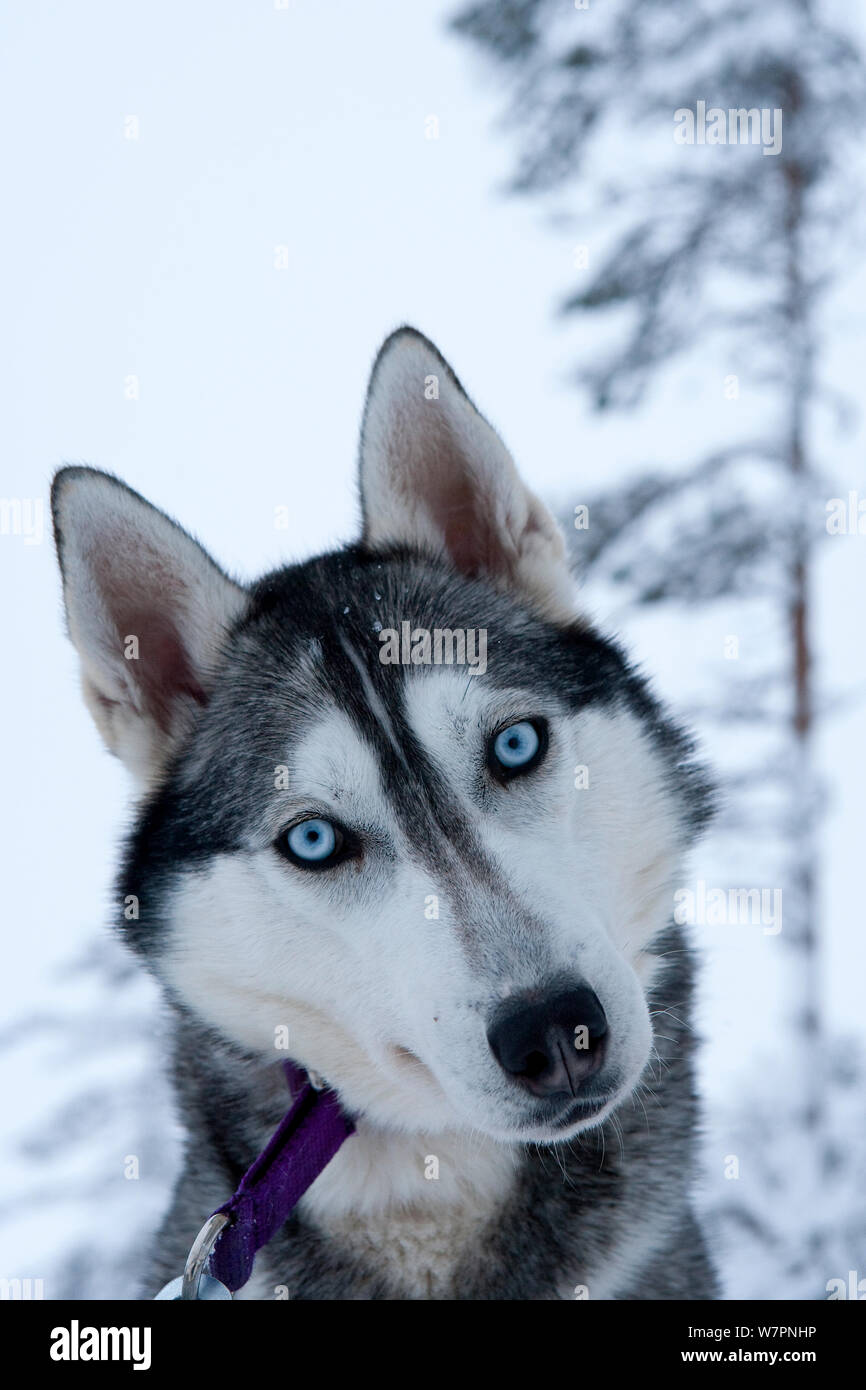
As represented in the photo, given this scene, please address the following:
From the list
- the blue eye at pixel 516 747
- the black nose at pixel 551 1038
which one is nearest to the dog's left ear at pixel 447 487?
the blue eye at pixel 516 747

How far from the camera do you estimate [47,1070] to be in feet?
17.1

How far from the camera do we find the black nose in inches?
56.9

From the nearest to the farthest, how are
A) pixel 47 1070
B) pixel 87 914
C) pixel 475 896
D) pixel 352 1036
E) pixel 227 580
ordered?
pixel 475 896 → pixel 352 1036 → pixel 227 580 → pixel 87 914 → pixel 47 1070

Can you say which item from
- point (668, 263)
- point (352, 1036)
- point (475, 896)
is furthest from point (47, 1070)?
point (668, 263)

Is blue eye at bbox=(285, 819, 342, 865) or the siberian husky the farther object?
blue eye at bbox=(285, 819, 342, 865)

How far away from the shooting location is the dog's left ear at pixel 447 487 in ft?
6.32

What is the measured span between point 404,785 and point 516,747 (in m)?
0.22

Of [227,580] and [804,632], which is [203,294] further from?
[227,580]

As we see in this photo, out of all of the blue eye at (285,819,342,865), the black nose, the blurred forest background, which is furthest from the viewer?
the blurred forest background
